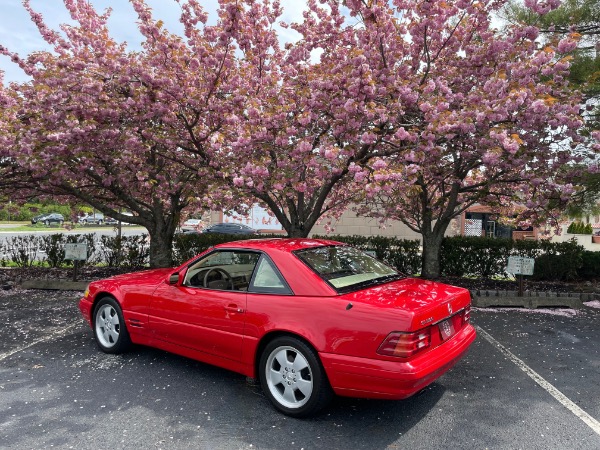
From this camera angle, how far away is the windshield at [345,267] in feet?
11.7

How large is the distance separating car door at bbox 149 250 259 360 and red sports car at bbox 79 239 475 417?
0.01 metres

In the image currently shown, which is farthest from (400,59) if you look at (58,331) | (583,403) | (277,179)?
(58,331)

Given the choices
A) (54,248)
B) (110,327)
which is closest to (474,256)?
(110,327)

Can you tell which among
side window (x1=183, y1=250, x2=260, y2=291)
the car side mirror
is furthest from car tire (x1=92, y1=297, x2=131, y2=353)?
side window (x1=183, y1=250, x2=260, y2=291)

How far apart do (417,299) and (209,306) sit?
5.95 feet

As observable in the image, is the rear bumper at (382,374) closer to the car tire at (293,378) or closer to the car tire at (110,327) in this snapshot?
the car tire at (293,378)

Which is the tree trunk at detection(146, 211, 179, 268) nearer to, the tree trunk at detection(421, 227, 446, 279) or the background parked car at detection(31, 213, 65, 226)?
the tree trunk at detection(421, 227, 446, 279)

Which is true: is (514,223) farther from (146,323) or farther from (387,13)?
(146,323)

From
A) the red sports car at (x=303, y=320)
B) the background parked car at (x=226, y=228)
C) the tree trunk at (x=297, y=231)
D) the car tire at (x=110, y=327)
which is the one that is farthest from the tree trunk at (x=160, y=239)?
the background parked car at (x=226, y=228)

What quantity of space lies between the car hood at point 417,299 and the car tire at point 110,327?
2694 millimetres

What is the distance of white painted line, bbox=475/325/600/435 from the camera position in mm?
3236

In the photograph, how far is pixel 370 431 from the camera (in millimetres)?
3086

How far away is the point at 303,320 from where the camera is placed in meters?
3.24

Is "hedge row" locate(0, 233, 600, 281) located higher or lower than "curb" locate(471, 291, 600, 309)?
higher
